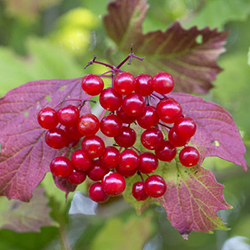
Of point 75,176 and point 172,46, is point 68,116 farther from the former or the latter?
point 172,46

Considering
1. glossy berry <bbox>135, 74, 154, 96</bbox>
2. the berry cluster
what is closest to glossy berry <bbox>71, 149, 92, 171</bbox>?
the berry cluster

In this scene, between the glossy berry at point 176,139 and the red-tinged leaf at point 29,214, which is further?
the red-tinged leaf at point 29,214

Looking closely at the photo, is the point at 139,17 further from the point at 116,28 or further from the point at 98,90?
the point at 98,90

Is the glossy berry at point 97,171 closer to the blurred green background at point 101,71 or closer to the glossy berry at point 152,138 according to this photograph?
the glossy berry at point 152,138

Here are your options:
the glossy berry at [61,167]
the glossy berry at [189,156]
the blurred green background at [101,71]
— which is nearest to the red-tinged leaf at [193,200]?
the glossy berry at [189,156]

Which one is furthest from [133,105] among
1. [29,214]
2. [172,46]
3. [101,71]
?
[101,71]

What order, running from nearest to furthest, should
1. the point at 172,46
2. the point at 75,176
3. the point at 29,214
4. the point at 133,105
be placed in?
the point at 133,105
the point at 75,176
the point at 172,46
the point at 29,214
